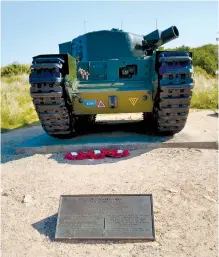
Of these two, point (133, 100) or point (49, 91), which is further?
point (133, 100)

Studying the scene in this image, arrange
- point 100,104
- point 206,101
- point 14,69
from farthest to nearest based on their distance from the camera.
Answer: point 14,69, point 206,101, point 100,104

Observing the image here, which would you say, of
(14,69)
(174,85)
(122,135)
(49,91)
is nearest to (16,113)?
(122,135)

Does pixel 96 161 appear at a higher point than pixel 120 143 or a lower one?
lower

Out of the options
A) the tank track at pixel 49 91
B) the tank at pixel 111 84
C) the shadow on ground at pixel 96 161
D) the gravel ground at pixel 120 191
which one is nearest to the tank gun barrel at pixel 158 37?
the tank at pixel 111 84

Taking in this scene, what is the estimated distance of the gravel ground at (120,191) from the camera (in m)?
3.46

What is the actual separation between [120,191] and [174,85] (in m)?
2.32

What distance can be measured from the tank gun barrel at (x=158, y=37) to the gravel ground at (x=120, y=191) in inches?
115

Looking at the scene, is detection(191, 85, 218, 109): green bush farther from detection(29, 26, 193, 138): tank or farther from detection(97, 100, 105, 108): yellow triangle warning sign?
detection(97, 100, 105, 108): yellow triangle warning sign

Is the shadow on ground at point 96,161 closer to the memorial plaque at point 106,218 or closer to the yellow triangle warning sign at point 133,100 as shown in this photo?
the yellow triangle warning sign at point 133,100

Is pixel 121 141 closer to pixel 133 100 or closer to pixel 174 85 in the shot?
pixel 133 100

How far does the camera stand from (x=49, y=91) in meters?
6.41

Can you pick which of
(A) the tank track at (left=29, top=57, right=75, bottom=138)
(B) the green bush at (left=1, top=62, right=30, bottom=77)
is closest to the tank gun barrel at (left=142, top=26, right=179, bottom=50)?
(A) the tank track at (left=29, top=57, right=75, bottom=138)

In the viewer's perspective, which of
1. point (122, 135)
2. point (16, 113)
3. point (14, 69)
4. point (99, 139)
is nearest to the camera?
point (99, 139)

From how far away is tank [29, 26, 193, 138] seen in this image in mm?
6312
